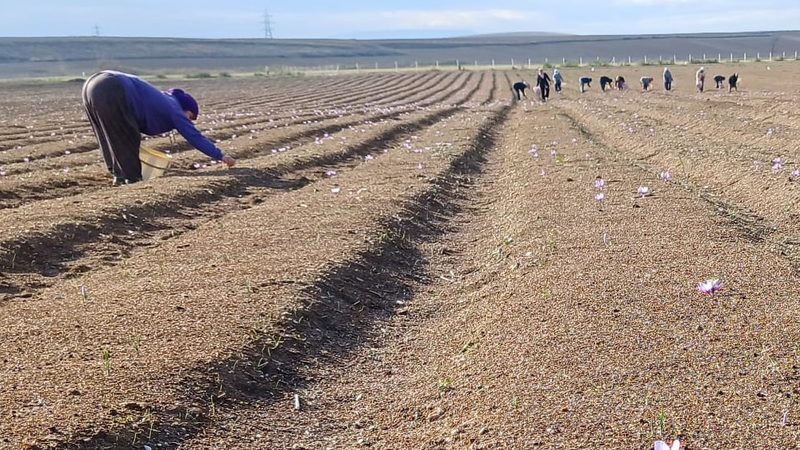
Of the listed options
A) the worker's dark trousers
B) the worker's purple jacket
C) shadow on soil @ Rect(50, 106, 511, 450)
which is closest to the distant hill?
the worker's dark trousers

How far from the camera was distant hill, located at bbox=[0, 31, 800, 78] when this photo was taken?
9894 centimetres

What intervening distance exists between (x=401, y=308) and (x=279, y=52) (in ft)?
423

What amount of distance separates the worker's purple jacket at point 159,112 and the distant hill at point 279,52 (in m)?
78.5

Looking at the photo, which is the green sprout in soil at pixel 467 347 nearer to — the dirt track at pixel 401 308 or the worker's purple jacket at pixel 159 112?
the dirt track at pixel 401 308

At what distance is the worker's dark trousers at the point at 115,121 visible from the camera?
11.1 meters

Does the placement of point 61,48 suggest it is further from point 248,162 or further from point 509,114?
point 248,162

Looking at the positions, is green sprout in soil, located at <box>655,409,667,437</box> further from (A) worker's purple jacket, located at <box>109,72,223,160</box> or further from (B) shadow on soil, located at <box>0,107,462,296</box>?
(A) worker's purple jacket, located at <box>109,72,223,160</box>

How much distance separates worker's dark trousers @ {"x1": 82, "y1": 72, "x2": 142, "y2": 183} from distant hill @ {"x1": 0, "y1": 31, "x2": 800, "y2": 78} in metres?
78.2

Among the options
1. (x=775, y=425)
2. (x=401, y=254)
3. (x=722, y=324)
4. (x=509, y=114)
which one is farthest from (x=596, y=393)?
(x=509, y=114)

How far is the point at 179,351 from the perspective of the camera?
472cm

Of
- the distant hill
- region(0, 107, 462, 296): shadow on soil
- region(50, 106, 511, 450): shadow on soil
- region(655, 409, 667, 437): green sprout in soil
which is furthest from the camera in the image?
the distant hill

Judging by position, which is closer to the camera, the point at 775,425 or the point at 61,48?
the point at 775,425

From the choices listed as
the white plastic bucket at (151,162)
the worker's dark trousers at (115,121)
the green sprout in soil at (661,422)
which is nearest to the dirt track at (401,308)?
the green sprout in soil at (661,422)

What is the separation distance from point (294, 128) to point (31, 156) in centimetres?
651
